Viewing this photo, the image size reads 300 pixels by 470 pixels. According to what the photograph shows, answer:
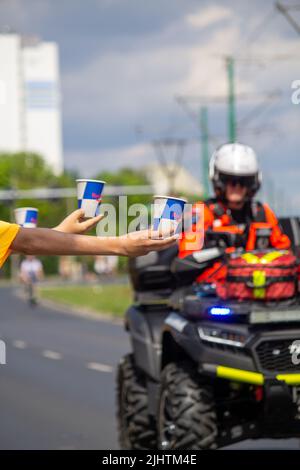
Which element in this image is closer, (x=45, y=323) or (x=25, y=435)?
(x=25, y=435)

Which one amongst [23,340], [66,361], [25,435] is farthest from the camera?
[23,340]

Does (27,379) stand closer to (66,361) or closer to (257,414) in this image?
(66,361)

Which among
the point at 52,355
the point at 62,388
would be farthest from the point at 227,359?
the point at 52,355

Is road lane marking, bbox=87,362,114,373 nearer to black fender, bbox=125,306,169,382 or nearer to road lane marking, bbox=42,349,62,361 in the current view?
road lane marking, bbox=42,349,62,361

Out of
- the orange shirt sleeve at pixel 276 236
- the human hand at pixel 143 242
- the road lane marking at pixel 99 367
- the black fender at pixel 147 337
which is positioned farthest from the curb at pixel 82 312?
the human hand at pixel 143 242

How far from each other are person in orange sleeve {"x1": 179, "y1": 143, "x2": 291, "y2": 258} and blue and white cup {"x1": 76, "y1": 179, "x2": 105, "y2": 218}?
221 cm

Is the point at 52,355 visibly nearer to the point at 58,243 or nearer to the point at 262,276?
the point at 262,276

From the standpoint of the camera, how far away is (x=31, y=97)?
328ft

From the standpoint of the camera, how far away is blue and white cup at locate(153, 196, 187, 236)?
4676 mm

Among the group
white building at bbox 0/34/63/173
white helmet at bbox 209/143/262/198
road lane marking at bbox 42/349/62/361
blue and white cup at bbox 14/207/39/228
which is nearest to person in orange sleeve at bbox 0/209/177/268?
blue and white cup at bbox 14/207/39/228

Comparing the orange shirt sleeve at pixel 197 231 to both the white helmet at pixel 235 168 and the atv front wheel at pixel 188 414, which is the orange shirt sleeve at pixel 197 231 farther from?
the atv front wheel at pixel 188 414
